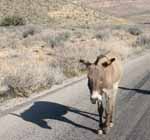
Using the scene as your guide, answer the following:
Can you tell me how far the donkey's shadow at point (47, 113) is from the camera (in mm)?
10945

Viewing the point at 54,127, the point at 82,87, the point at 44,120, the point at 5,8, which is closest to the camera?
the point at 54,127

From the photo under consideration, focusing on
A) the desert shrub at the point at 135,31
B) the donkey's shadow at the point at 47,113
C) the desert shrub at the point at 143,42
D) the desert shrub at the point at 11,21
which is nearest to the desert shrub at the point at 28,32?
the desert shrub at the point at 135,31

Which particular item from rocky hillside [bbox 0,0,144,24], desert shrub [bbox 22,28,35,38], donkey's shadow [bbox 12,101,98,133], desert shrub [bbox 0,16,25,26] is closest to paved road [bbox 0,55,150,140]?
donkey's shadow [bbox 12,101,98,133]

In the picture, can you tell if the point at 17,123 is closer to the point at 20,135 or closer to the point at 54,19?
the point at 20,135

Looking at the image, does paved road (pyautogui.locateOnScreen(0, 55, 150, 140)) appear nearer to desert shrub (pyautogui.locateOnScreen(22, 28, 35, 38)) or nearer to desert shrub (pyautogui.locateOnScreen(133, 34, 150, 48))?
desert shrub (pyautogui.locateOnScreen(133, 34, 150, 48))

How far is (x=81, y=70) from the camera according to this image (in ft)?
67.6

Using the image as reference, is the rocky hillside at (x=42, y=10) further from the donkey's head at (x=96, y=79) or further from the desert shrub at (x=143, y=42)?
the donkey's head at (x=96, y=79)

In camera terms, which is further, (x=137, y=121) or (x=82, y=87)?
(x=82, y=87)

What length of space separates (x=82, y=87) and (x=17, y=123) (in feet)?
18.2

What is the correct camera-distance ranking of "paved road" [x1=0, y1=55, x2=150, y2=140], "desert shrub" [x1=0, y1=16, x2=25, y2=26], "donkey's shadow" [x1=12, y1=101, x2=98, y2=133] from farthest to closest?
"desert shrub" [x1=0, y1=16, x2=25, y2=26] < "donkey's shadow" [x1=12, y1=101, x2=98, y2=133] < "paved road" [x1=0, y1=55, x2=150, y2=140]

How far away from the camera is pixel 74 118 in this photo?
36.9ft

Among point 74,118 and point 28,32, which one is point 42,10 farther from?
point 74,118

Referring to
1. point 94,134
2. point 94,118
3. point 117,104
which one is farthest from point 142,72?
point 94,134

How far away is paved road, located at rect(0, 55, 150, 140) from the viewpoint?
9648 mm
